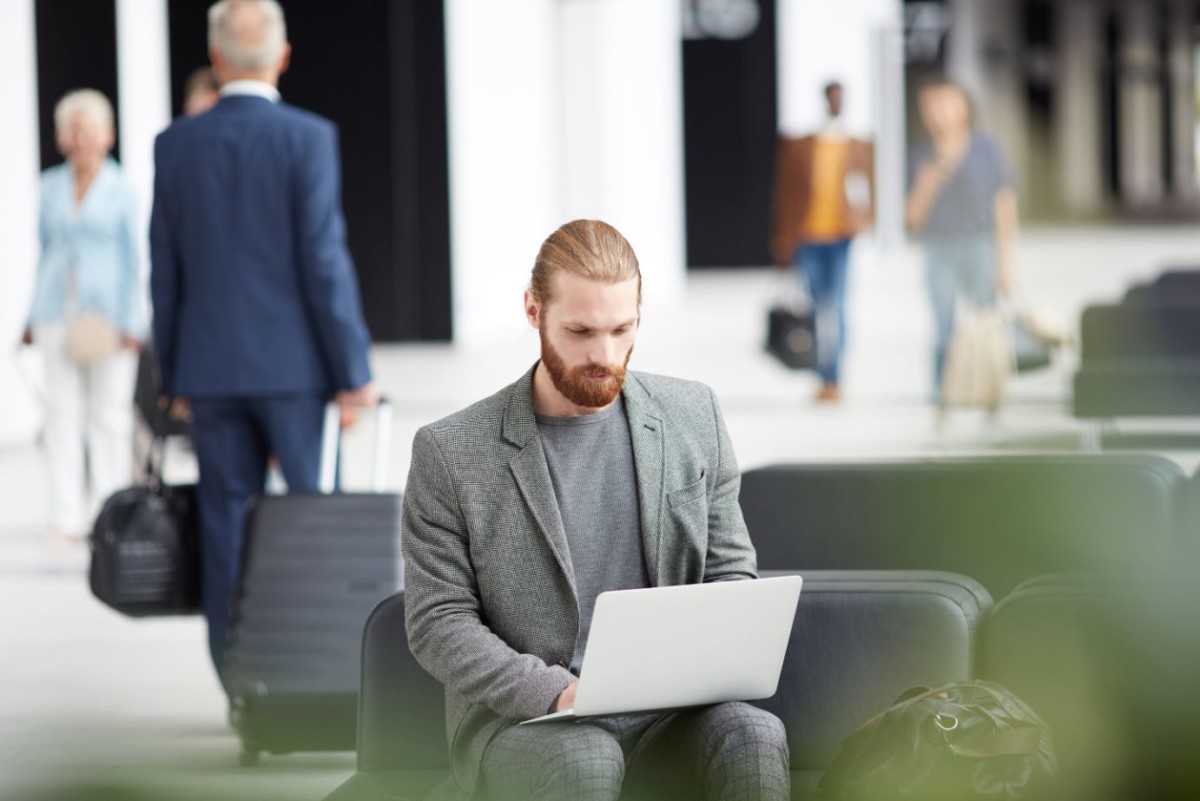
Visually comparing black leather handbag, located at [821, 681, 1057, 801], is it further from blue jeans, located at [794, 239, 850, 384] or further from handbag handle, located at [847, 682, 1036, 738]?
blue jeans, located at [794, 239, 850, 384]

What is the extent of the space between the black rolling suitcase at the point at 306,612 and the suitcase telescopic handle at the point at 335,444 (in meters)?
0.36

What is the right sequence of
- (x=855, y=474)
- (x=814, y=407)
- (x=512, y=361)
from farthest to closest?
(x=512, y=361)
(x=814, y=407)
(x=855, y=474)

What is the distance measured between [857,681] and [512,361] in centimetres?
1316

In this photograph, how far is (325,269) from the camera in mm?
5316

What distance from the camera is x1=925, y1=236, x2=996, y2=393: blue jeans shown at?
36.2 feet

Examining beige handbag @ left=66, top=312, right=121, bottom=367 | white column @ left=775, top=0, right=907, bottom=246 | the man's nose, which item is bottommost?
beige handbag @ left=66, top=312, right=121, bottom=367

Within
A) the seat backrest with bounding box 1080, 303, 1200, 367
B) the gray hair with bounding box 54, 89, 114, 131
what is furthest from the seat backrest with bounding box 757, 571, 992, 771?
the seat backrest with bounding box 1080, 303, 1200, 367

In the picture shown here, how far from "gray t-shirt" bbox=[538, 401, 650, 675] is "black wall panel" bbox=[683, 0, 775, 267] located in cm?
3125

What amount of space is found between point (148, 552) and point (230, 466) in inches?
12.3

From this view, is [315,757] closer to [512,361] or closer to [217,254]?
[217,254]

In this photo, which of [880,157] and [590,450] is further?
[880,157]

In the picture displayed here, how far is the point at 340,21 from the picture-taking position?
56.1ft

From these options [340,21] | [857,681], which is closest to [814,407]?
[340,21]

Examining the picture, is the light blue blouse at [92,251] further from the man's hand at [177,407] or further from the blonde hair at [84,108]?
the man's hand at [177,407]
